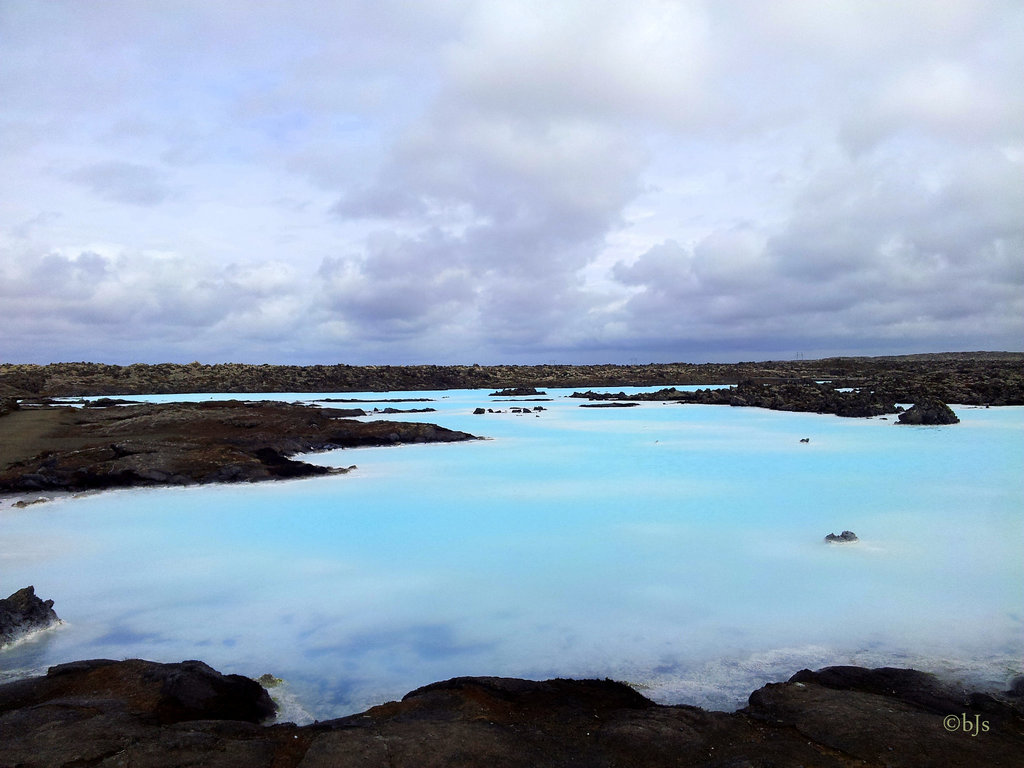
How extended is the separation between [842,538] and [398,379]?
57.8 metres

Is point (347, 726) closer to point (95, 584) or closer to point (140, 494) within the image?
point (95, 584)

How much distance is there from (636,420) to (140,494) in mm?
21871

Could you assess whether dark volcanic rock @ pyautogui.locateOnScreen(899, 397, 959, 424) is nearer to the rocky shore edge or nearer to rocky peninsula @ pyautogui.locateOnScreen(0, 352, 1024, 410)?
rocky peninsula @ pyautogui.locateOnScreen(0, 352, 1024, 410)

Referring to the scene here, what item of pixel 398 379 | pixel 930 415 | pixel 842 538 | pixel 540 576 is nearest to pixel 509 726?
pixel 540 576

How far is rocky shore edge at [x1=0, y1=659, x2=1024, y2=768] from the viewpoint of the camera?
353 centimetres

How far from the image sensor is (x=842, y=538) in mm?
9164

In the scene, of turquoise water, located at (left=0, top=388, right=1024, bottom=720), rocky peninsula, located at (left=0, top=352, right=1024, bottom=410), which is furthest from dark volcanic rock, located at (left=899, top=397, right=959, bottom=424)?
turquoise water, located at (left=0, top=388, right=1024, bottom=720)

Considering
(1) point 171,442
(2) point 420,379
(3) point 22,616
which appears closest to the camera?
(3) point 22,616

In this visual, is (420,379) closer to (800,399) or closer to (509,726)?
(800,399)

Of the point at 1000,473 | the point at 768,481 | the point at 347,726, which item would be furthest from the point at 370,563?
the point at 1000,473

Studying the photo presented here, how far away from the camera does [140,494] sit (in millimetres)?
12812

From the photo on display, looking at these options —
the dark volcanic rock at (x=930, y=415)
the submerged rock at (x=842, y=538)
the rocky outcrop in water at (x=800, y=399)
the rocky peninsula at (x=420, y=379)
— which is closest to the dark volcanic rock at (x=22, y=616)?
the submerged rock at (x=842, y=538)

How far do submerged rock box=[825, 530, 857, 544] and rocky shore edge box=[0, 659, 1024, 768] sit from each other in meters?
4.55

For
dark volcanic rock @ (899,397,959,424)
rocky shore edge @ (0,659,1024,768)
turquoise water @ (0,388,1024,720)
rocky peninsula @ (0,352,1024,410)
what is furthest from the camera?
rocky peninsula @ (0,352,1024,410)
